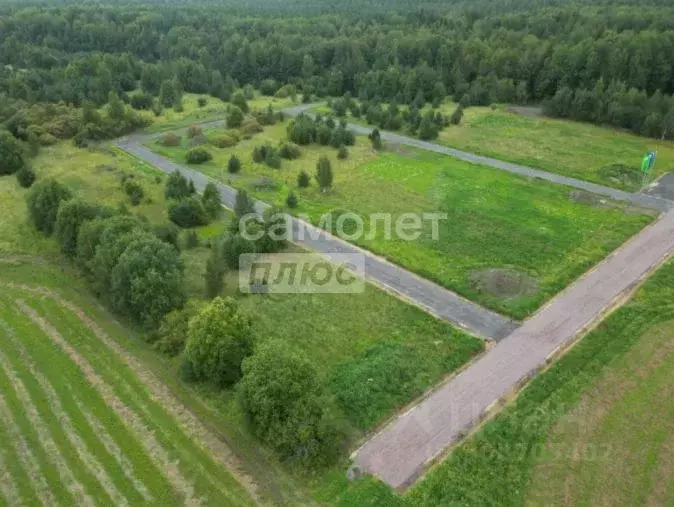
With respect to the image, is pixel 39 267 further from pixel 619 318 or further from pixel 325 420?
pixel 619 318

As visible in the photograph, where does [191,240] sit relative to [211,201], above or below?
below

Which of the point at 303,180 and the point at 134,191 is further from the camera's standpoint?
the point at 303,180

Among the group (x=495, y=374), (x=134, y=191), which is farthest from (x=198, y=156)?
(x=495, y=374)

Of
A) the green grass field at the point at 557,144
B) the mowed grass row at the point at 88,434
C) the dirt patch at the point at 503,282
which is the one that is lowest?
the mowed grass row at the point at 88,434

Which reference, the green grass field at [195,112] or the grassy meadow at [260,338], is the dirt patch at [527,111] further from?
the grassy meadow at [260,338]

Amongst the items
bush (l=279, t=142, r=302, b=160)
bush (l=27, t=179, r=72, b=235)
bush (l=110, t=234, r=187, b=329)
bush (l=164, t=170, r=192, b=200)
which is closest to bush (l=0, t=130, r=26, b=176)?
bush (l=27, t=179, r=72, b=235)

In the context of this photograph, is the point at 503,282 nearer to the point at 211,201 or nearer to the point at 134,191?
the point at 211,201

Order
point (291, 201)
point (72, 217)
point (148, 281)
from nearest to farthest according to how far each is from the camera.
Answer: point (148, 281)
point (72, 217)
point (291, 201)

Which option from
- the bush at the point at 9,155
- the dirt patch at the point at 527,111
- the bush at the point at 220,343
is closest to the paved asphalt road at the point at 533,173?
the dirt patch at the point at 527,111
